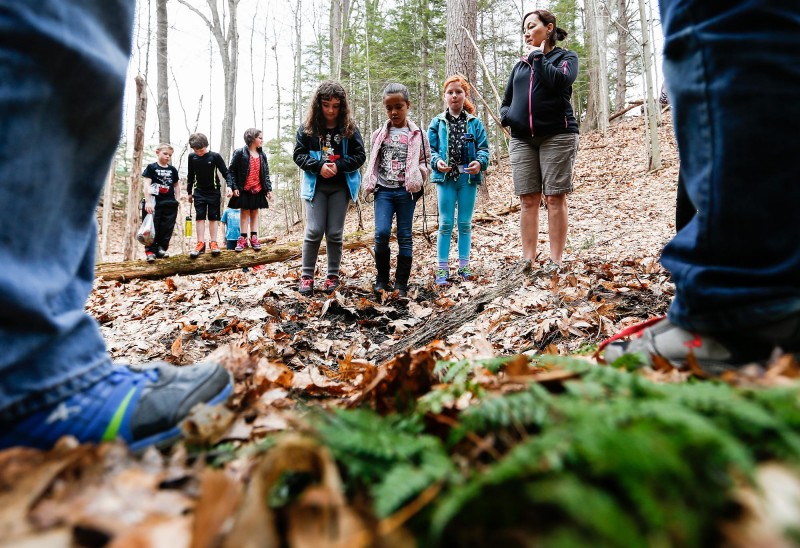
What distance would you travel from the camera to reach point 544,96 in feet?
13.7

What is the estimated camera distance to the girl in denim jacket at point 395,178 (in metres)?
4.86

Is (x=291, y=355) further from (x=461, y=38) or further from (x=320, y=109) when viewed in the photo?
(x=461, y=38)

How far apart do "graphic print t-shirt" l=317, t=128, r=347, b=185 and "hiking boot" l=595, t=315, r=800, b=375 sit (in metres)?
4.05

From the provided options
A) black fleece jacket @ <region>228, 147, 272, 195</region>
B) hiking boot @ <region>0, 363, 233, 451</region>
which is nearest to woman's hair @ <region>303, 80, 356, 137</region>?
black fleece jacket @ <region>228, 147, 272, 195</region>

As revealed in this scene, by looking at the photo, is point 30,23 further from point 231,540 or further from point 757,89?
point 757,89

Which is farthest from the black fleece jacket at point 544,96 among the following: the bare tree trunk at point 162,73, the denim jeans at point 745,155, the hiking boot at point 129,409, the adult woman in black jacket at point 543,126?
the bare tree trunk at point 162,73

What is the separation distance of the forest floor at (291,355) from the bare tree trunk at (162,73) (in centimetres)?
890

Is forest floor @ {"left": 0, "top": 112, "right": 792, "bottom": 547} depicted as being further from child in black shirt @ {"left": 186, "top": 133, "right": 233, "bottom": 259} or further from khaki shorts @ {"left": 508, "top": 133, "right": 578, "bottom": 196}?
child in black shirt @ {"left": 186, "top": 133, "right": 233, "bottom": 259}

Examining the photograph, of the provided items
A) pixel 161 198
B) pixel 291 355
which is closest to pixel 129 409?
pixel 291 355

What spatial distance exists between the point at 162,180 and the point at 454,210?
5.74 metres

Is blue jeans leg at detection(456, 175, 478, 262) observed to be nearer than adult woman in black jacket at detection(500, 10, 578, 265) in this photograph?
No

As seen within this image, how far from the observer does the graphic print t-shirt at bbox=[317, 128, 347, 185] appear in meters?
4.83

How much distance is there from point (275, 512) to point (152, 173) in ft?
27.8

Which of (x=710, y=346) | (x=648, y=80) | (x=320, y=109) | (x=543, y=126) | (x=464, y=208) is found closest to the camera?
A: (x=710, y=346)
